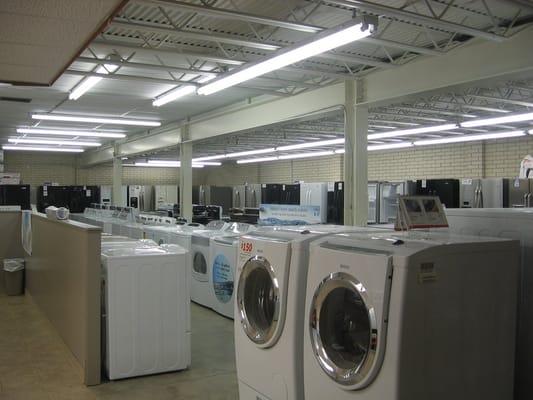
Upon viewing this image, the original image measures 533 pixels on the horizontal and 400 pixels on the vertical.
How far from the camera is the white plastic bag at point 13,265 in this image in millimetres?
8340

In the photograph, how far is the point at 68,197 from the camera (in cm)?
1647

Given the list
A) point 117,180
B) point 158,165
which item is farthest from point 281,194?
point 158,165

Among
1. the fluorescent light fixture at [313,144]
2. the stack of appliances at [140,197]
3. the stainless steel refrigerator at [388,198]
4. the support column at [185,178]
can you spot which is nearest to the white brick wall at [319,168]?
the fluorescent light fixture at [313,144]

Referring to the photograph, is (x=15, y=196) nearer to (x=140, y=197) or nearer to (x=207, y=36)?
(x=207, y=36)

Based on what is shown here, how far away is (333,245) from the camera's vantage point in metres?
2.86

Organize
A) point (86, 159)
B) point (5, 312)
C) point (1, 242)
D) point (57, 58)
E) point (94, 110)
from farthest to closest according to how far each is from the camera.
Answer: point (86, 159) < point (94, 110) < point (1, 242) < point (5, 312) < point (57, 58)

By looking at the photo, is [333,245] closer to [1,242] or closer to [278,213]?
[278,213]

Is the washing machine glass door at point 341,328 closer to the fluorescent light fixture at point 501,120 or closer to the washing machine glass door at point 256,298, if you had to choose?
the washing machine glass door at point 256,298

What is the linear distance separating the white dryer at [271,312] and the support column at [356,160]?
3.86 m

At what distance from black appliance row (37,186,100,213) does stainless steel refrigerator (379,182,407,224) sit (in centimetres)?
1016

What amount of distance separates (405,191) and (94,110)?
6.95 metres

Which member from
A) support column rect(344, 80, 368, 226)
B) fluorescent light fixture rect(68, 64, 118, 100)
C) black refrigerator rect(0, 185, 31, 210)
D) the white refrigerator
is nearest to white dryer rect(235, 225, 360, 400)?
support column rect(344, 80, 368, 226)

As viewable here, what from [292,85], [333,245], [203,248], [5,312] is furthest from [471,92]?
[5,312]

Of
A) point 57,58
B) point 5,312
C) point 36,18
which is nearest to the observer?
point 36,18
